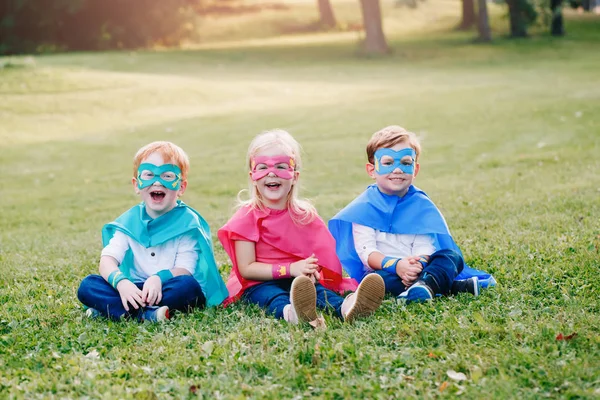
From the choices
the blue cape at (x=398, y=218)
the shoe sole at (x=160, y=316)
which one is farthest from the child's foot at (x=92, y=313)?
the blue cape at (x=398, y=218)

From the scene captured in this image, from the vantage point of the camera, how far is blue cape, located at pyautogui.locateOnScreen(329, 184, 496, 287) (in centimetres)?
584

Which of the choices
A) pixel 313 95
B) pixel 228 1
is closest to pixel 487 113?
pixel 313 95

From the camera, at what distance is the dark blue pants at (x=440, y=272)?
5.46 metres

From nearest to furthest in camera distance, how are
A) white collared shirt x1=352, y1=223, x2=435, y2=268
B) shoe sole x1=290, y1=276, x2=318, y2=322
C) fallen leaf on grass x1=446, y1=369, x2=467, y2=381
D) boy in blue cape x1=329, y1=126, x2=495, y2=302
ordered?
fallen leaf on grass x1=446, y1=369, x2=467, y2=381 < shoe sole x1=290, y1=276, x2=318, y2=322 < boy in blue cape x1=329, y1=126, x2=495, y2=302 < white collared shirt x1=352, y1=223, x2=435, y2=268

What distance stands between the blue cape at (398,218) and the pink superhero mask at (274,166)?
1.93 feet

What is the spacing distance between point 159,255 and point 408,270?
1731 mm

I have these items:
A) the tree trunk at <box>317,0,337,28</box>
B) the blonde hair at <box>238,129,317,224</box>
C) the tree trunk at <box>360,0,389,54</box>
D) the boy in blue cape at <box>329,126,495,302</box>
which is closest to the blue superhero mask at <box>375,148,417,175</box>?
the boy in blue cape at <box>329,126,495,302</box>

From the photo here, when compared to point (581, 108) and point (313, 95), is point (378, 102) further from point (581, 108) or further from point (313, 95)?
point (581, 108)

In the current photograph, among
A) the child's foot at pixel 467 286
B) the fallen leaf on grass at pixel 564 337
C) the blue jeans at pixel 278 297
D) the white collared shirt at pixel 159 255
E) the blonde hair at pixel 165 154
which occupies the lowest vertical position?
the child's foot at pixel 467 286

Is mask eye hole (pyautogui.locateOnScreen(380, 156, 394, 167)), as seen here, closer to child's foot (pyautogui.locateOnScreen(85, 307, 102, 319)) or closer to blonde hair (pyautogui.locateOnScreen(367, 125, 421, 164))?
blonde hair (pyautogui.locateOnScreen(367, 125, 421, 164))

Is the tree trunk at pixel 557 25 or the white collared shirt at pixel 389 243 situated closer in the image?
the white collared shirt at pixel 389 243

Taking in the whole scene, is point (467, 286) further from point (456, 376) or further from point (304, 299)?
point (456, 376)

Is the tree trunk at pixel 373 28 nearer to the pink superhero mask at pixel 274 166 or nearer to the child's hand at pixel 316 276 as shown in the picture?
the pink superhero mask at pixel 274 166

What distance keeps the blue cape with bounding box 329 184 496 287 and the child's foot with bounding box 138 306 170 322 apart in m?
1.48
